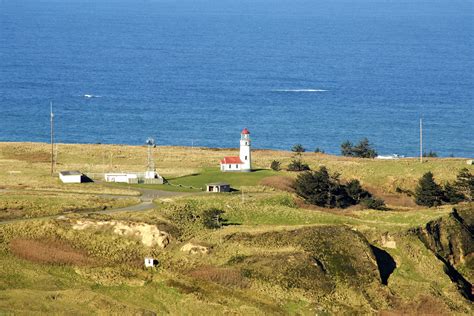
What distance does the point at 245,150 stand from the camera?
108375 millimetres

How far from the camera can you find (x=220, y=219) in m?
88.8

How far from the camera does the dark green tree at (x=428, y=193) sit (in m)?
100

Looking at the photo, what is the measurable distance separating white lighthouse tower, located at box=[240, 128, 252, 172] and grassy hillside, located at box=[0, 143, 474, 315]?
921 cm

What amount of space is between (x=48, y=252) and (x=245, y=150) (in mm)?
32866

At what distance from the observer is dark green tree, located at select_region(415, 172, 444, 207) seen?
100 metres

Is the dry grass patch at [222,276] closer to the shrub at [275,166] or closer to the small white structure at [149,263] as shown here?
the small white structure at [149,263]

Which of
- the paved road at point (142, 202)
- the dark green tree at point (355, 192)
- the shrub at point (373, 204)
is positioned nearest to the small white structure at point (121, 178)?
the paved road at point (142, 202)

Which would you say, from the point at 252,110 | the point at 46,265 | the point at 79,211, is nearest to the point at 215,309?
the point at 46,265

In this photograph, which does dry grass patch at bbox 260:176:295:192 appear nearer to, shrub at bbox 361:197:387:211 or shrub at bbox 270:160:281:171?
shrub at bbox 270:160:281:171

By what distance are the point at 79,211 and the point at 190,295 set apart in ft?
60.0

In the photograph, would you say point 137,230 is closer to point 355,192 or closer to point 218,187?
point 218,187

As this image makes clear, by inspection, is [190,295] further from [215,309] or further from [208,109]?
[208,109]

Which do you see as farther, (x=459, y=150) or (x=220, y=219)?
(x=459, y=150)

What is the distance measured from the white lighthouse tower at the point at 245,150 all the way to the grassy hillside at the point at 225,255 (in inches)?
362
